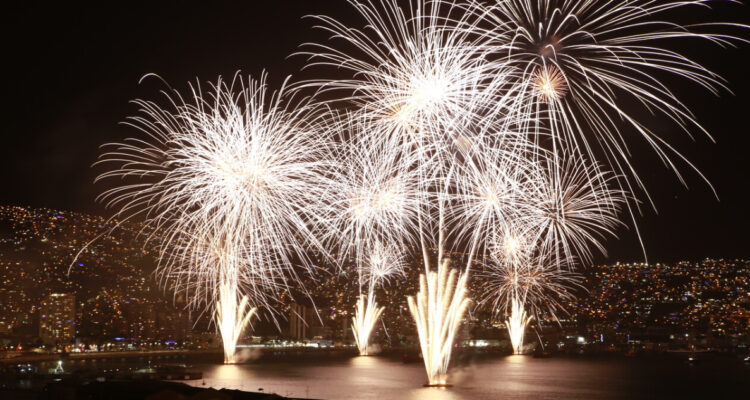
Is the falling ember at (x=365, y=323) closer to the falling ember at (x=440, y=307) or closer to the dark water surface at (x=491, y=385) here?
the dark water surface at (x=491, y=385)

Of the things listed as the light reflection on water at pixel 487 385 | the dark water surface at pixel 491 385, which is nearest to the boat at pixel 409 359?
the light reflection on water at pixel 487 385

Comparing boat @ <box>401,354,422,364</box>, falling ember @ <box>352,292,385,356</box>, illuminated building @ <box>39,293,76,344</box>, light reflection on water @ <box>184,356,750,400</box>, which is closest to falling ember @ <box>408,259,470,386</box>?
light reflection on water @ <box>184,356,750,400</box>

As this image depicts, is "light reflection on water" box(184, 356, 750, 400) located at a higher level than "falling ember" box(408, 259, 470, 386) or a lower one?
lower

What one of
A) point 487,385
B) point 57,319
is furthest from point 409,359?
point 57,319

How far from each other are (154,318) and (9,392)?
443ft

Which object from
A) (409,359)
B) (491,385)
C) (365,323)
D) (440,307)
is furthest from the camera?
(365,323)

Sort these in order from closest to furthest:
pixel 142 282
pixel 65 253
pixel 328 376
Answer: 1. pixel 328 376
2. pixel 65 253
3. pixel 142 282

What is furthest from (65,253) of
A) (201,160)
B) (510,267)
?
(201,160)

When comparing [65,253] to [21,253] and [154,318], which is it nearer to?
[21,253]

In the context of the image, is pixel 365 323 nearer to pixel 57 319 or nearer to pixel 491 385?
pixel 491 385

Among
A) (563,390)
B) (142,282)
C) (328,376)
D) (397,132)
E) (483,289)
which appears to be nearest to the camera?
(397,132)

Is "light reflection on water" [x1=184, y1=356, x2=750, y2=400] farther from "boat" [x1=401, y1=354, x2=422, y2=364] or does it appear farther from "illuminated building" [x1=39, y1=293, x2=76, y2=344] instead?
"illuminated building" [x1=39, y1=293, x2=76, y2=344]

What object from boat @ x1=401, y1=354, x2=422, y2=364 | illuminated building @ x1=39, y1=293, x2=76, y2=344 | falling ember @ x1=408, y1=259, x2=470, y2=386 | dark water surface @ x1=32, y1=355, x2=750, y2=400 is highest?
illuminated building @ x1=39, y1=293, x2=76, y2=344

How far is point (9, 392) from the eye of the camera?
37.8 meters
